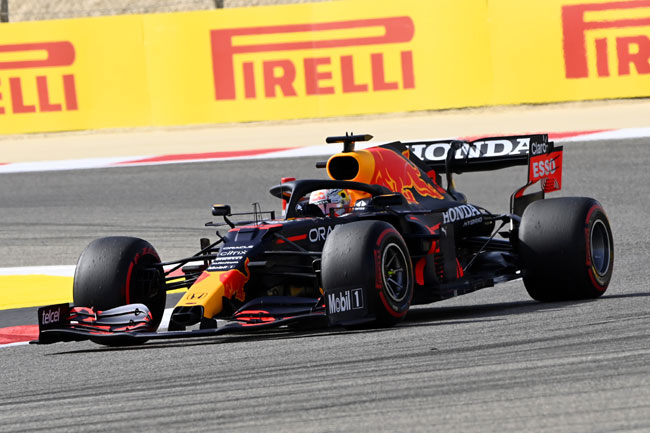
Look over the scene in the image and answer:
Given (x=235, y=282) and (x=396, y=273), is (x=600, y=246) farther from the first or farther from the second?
(x=235, y=282)

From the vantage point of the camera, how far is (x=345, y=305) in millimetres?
7641

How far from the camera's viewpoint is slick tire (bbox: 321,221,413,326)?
762cm

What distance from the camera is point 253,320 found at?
7.82m

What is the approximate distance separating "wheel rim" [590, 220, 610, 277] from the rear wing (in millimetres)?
952

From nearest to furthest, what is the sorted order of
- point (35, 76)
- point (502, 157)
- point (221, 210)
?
1. point (221, 210)
2. point (502, 157)
3. point (35, 76)

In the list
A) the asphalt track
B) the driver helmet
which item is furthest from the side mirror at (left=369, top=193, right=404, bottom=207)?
the asphalt track

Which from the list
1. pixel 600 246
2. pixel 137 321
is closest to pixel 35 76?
pixel 137 321

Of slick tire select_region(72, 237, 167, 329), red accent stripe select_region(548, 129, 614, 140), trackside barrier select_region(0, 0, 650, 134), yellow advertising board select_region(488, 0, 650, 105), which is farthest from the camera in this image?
trackside barrier select_region(0, 0, 650, 134)

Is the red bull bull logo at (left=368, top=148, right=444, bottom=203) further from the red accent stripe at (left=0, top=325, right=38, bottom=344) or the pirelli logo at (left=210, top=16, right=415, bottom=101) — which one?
the pirelli logo at (left=210, top=16, right=415, bottom=101)

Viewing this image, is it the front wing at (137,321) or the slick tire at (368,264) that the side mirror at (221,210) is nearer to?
the front wing at (137,321)

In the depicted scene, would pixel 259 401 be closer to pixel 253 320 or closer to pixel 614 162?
pixel 253 320

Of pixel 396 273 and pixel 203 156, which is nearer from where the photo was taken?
pixel 396 273

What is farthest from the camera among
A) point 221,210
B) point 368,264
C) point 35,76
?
point 35,76

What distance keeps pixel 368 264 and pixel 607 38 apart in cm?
1102
